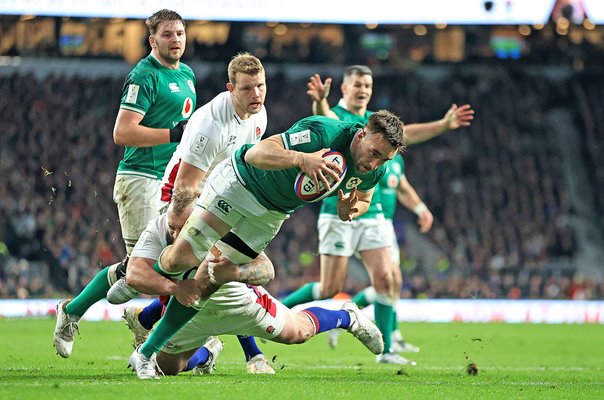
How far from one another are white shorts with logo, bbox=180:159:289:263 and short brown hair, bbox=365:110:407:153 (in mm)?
1040

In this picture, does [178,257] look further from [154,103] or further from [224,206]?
[154,103]

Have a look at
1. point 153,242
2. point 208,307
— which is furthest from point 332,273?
point 153,242

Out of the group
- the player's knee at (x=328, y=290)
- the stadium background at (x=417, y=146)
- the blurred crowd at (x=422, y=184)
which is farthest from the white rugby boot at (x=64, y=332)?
the stadium background at (x=417, y=146)

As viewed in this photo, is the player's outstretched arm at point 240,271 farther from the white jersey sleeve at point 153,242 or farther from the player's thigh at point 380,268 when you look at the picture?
the player's thigh at point 380,268

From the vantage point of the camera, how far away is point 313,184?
22.0 ft

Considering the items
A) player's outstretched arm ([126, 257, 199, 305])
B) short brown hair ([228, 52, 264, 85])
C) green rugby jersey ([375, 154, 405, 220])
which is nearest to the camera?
player's outstretched arm ([126, 257, 199, 305])

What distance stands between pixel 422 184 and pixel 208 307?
21.2m

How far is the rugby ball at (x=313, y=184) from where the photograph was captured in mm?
6684

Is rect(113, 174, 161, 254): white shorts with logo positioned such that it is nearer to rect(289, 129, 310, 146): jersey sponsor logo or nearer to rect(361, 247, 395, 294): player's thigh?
rect(289, 129, 310, 146): jersey sponsor logo

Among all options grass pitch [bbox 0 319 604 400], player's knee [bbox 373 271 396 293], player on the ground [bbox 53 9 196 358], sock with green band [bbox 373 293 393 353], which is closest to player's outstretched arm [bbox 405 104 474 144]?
player's knee [bbox 373 271 396 293]

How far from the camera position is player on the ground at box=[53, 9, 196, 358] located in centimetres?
873

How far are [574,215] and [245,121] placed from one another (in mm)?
21922

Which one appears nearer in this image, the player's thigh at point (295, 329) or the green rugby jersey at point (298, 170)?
the green rugby jersey at point (298, 170)

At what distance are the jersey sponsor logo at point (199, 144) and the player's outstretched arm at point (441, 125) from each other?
2.78 m
